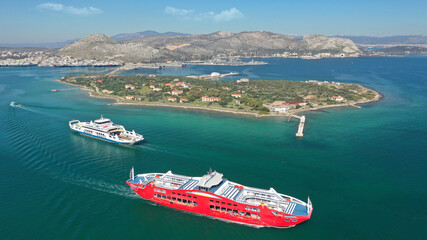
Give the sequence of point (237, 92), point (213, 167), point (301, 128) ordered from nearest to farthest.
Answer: point (213, 167) < point (301, 128) < point (237, 92)

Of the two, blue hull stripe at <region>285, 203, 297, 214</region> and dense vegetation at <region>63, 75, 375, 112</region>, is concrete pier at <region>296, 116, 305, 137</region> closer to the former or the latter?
dense vegetation at <region>63, 75, 375, 112</region>

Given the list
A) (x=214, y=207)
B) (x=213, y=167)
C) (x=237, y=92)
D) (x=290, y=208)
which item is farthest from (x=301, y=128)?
(x=237, y=92)

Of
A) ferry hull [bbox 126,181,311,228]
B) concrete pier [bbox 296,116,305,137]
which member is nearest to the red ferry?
ferry hull [bbox 126,181,311,228]

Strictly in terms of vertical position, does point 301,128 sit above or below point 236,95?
below

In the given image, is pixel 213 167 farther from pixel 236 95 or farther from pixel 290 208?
pixel 236 95

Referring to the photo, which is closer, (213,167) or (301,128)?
(213,167)

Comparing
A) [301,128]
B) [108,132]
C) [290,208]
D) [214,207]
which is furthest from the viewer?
[301,128]
